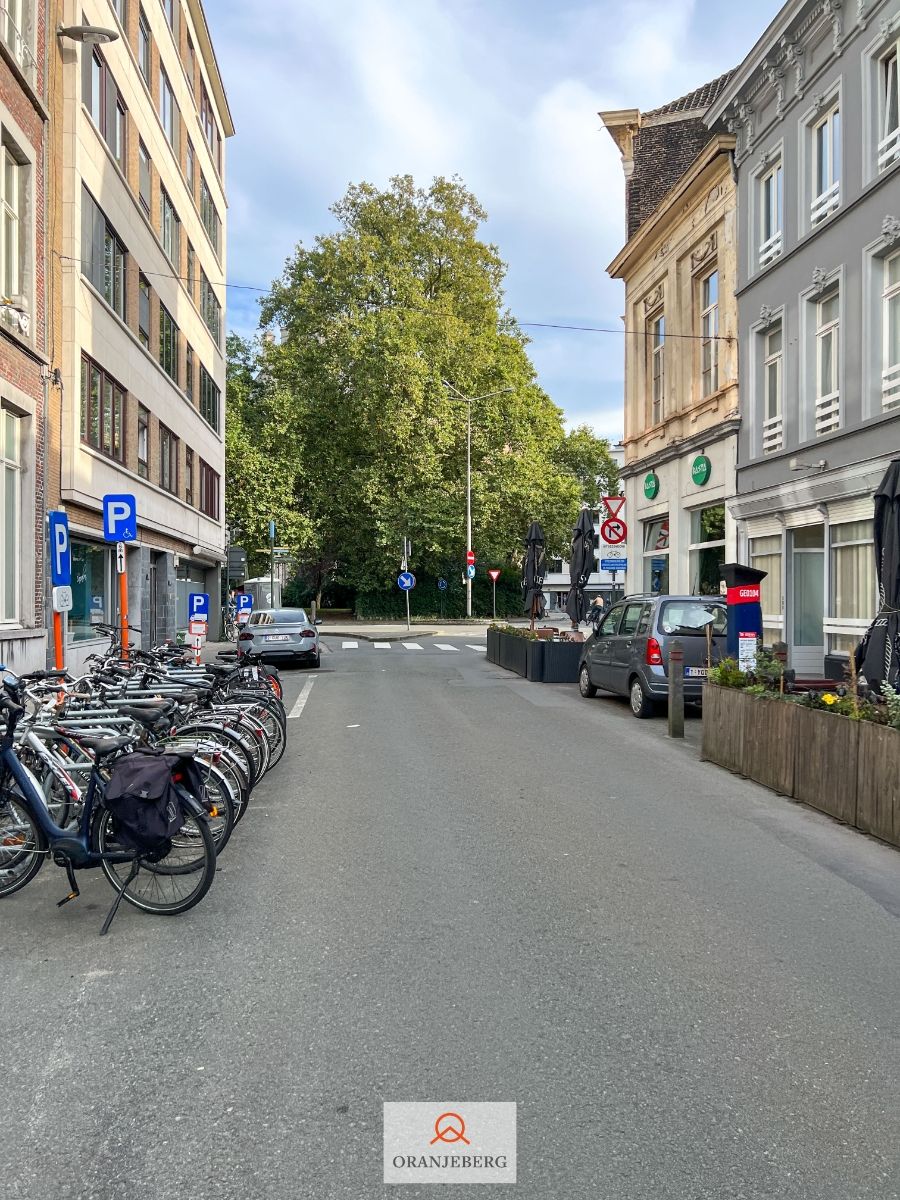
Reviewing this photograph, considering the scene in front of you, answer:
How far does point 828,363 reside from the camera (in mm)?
17672

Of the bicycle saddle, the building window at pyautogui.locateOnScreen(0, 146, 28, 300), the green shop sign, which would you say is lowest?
the bicycle saddle

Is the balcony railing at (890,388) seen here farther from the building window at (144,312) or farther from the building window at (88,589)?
the building window at (144,312)

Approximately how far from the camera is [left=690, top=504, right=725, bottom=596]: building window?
75.8 feet

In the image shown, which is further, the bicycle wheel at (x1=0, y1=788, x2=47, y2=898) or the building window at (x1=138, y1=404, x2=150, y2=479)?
the building window at (x1=138, y1=404, x2=150, y2=479)

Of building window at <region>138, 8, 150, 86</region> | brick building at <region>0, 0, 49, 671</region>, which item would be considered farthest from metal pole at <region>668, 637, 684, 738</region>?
building window at <region>138, 8, 150, 86</region>

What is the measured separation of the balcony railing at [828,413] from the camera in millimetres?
16938

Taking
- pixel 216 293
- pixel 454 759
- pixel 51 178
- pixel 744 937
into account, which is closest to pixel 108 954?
pixel 744 937

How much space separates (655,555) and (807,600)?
30.5 ft

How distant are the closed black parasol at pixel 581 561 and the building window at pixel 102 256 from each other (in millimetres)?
10446

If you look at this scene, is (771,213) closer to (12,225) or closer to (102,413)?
(102,413)

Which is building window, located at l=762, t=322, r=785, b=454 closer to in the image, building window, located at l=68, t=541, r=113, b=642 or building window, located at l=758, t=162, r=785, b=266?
building window, located at l=758, t=162, r=785, b=266

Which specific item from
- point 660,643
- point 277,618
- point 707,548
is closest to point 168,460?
point 277,618

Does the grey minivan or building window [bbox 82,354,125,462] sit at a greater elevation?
building window [bbox 82,354,125,462]

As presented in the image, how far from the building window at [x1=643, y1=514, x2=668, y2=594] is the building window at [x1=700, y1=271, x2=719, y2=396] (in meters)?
4.34
